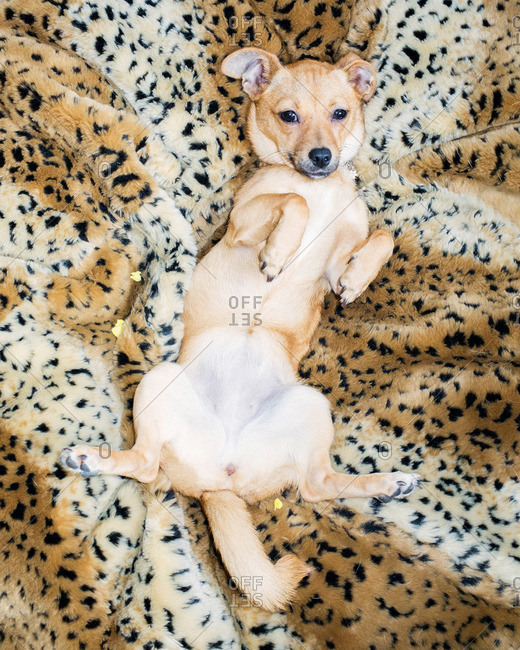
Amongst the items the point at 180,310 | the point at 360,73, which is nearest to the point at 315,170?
the point at 360,73

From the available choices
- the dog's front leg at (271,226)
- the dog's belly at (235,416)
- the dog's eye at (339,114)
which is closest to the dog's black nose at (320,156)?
the dog's front leg at (271,226)

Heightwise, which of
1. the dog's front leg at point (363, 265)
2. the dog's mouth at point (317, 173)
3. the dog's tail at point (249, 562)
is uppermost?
the dog's mouth at point (317, 173)

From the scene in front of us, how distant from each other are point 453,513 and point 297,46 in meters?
2.52

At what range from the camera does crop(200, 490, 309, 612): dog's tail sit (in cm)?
236

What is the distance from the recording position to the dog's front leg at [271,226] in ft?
8.11

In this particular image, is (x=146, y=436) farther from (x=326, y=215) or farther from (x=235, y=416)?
(x=326, y=215)

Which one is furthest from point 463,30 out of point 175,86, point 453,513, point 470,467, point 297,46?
point 453,513

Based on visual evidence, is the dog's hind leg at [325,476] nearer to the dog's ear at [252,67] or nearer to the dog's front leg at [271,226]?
the dog's front leg at [271,226]

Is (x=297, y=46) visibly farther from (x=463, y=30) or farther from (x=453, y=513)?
(x=453, y=513)

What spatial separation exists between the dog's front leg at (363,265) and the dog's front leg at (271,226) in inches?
11.3

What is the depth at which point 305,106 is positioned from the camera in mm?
2729

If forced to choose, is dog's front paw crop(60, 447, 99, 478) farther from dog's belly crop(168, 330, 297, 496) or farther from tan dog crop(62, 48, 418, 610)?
dog's belly crop(168, 330, 297, 496)

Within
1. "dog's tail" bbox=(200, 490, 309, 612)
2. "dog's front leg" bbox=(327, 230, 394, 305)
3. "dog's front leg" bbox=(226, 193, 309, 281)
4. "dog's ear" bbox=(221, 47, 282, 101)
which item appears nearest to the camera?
"dog's tail" bbox=(200, 490, 309, 612)

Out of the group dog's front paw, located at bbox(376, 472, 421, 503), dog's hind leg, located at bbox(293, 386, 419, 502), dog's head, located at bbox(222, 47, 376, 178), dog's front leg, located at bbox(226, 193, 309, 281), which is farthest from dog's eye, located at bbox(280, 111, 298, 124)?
dog's front paw, located at bbox(376, 472, 421, 503)
